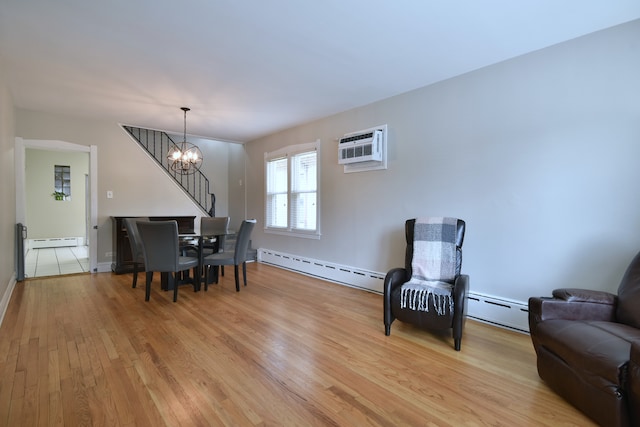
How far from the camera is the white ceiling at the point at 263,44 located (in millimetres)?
2172

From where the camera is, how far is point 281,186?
5855mm

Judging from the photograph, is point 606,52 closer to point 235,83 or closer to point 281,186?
point 235,83

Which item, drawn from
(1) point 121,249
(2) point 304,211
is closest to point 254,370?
(2) point 304,211

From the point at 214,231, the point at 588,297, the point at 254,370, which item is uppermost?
the point at 214,231

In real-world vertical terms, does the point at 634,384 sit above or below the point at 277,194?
below

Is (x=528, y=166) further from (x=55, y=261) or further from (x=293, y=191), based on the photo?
(x=55, y=261)

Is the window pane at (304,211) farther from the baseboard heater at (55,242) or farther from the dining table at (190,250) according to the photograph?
the baseboard heater at (55,242)

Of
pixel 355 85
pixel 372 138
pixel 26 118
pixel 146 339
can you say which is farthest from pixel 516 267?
pixel 26 118

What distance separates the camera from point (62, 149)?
4957 mm

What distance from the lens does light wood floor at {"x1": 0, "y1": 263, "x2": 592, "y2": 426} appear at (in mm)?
1693

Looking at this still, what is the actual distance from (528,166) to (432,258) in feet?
3.92

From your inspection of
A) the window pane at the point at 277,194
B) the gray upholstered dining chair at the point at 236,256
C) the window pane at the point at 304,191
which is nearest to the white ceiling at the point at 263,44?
A: the window pane at the point at 304,191

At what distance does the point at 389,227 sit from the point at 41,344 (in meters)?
3.60

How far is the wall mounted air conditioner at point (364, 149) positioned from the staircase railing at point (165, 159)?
3731 mm
